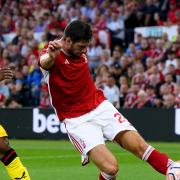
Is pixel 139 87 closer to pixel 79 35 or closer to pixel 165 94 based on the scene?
pixel 165 94

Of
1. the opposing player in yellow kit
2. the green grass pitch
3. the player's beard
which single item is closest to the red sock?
the player's beard

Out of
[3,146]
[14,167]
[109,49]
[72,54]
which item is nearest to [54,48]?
[72,54]

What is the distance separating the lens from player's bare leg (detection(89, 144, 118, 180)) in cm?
880

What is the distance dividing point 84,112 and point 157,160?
1.05 m

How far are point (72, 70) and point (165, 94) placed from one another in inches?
427

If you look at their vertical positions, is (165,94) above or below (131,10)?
below

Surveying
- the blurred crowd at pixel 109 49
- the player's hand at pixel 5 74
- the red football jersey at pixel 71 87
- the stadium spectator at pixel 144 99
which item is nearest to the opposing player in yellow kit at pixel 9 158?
the player's hand at pixel 5 74

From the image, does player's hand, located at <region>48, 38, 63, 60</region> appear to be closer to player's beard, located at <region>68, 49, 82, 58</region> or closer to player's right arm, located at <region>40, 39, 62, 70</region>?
player's right arm, located at <region>40, 39, 62, 70</region>

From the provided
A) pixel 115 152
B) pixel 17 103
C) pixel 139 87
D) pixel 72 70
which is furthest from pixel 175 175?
pixel 17 103

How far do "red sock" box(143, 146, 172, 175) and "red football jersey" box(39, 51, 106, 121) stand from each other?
876mm

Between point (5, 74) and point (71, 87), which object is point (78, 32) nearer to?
point (71, 87)

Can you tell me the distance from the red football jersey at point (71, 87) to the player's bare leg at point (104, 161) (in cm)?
53

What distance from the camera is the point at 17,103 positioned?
898 inches

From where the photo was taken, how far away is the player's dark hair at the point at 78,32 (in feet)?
29.0
